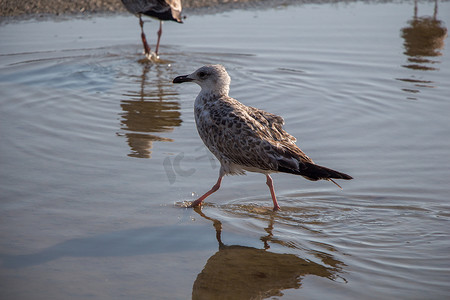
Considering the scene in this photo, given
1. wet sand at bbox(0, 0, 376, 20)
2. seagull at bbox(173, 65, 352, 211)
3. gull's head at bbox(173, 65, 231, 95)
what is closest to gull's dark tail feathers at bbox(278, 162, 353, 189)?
seagull at bbox(173, 65, 352, 211)

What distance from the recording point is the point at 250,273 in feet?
14.6

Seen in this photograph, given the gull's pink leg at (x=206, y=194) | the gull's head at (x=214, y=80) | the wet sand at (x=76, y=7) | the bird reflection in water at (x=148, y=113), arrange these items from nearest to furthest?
the gull's pink leg at (x=206, y=194), the gull's head at (x=214, y=80), the bird reflection in water at (x=148, y=113), the wet sand at (x=76, y=7)

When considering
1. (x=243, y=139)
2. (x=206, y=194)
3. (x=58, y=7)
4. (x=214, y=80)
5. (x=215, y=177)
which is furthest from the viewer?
(x=58, y=7)

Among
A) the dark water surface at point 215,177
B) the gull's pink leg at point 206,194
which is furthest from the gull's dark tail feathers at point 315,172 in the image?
the gull's pink leg at point 206,194

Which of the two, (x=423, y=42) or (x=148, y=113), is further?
(x=423, y=42)

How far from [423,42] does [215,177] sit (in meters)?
6.76

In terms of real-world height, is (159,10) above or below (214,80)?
above

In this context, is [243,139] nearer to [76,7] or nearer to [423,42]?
[423,42]

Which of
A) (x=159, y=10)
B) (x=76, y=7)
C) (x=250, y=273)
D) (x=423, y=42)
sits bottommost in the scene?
(x=250, y=273)

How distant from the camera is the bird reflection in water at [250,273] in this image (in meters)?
4.18

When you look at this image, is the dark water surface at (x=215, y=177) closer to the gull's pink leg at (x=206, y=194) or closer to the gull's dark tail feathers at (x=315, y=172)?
the gull's pink leg at (x=206, y=194)

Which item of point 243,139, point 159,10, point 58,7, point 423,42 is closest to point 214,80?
point 243,139

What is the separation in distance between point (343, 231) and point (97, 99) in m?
4.46

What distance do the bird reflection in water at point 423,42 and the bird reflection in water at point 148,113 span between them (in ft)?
12.2
